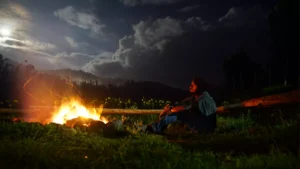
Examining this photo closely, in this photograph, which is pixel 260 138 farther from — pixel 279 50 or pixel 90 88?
pixel 279 50

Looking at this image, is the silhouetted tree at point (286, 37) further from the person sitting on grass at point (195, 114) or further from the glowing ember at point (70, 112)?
the glowing ember at point (70, 112)

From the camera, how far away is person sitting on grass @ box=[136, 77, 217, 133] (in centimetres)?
902

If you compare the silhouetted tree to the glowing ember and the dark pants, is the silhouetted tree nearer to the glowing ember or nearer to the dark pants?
Answer: the dark pants

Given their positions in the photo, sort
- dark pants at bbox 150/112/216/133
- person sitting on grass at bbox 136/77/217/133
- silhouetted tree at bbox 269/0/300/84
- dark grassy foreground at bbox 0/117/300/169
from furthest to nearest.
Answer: silhouetted tree at bbox 269/0/300/84, dark pants at bbox 150/112/216/133, person sitting on grass at bbox 136/77/217/133, dark grassy foreground at bbox 0/117/300/169

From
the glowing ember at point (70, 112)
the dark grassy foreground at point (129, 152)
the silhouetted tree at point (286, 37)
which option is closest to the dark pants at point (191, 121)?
the dark grassy foreground at point (129, 152)

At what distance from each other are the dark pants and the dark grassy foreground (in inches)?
45.6

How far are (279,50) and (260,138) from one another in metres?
22.5

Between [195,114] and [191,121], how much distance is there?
0.26 meters

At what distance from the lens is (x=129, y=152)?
5719 mm

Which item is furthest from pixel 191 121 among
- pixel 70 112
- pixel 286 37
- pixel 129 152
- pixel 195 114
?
pixel 286 37

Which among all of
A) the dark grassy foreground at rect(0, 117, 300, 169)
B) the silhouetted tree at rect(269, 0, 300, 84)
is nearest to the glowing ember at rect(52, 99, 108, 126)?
the dark grassy foreground at rect(0, 117, 300, 169)

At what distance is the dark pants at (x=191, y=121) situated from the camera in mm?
9148

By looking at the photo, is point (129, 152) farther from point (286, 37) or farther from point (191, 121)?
point (286, 37)

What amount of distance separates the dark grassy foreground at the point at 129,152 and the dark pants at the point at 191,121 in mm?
1159
